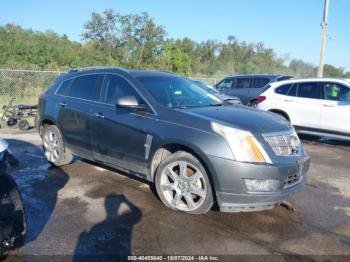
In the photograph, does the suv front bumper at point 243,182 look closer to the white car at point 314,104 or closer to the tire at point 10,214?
the tire at point 10,214

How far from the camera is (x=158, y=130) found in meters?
4.91

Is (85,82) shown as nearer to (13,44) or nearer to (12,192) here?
(12,192)

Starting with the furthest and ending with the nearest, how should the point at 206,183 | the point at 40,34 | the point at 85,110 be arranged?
the point at 40,34 → the point at 85,110 → the point at 206,183

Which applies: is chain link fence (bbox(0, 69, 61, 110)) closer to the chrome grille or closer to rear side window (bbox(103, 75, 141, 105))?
rear side window (bbox(103, 75, 141, 105))

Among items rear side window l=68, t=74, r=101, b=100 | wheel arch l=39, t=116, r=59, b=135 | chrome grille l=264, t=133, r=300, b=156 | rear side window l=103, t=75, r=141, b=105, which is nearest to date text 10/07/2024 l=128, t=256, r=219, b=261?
chrome grille l=264, t=133, r=300, b=156

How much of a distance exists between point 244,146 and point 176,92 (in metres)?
1.66

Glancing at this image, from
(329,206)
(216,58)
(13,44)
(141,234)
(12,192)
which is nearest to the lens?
(12,192)

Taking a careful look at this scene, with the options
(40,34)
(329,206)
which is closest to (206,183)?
(329,206)

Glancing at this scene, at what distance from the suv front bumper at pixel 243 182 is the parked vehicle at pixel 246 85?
11008 mm

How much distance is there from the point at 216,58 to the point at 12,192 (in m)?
60.2

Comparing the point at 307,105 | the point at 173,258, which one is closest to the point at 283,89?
the point at 307,105

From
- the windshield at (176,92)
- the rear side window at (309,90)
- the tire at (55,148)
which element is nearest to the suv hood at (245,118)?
the windshield at (176,92)

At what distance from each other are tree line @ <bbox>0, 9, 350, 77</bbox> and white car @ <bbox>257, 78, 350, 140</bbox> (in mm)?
17706

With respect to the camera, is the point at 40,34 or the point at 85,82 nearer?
the point at 85,82
